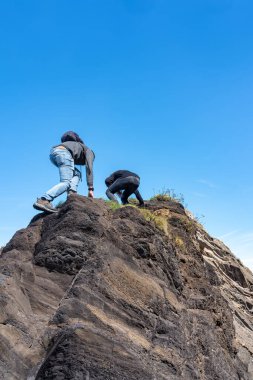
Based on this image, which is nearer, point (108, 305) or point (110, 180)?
point (108, 305)

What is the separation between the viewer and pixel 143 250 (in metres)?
8.48

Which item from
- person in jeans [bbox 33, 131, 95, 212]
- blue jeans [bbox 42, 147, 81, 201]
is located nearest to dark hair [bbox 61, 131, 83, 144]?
person in jeans [bbox 33, 131, 95, 212]

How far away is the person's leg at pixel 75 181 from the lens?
9.64 meters

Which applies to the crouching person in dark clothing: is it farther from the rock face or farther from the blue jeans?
the blue jeans

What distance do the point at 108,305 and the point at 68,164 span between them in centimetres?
368

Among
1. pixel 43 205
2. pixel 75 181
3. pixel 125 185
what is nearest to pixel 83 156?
pixel 75 181

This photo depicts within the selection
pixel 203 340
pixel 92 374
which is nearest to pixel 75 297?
pixel 92 374

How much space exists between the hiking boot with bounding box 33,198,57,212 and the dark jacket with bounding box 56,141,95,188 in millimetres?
1251

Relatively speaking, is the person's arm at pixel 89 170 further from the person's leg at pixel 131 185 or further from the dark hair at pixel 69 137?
the person's leg at pixel 131 185

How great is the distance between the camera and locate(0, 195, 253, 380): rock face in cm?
571

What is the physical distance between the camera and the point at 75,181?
32.2 feet

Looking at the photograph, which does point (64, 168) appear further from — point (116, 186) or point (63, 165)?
point (116, 186)

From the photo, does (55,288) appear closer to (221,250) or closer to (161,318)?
(161,318)

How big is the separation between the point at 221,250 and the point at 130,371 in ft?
34.7
